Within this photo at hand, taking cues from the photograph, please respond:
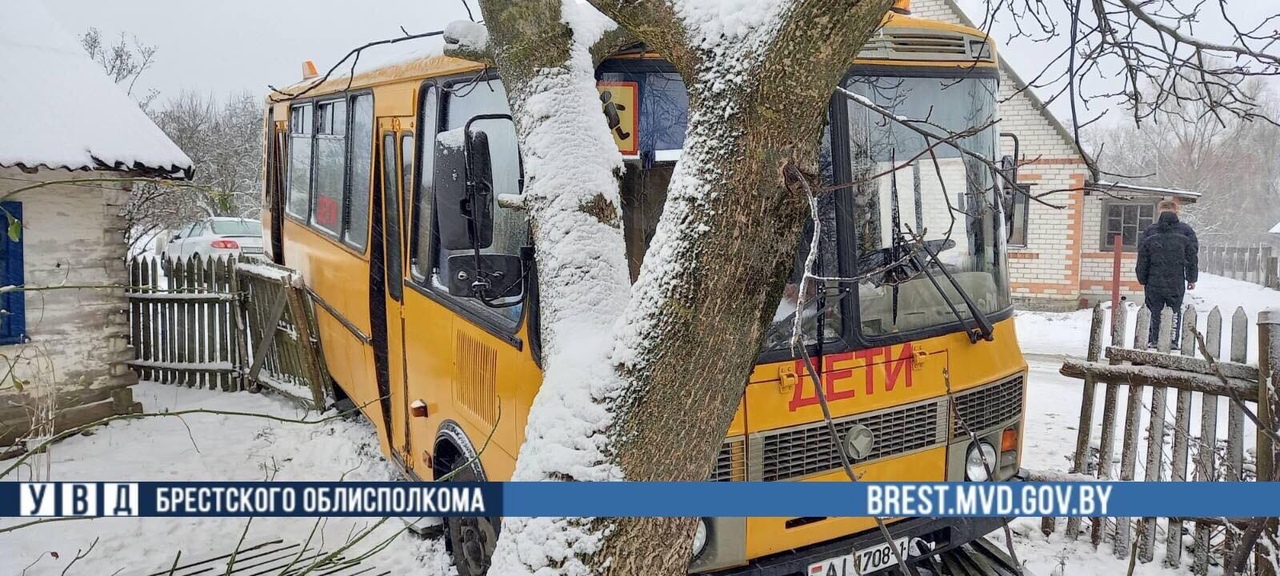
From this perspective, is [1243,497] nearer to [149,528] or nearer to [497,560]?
[497,560]

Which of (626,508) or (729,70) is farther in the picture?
(626,508)

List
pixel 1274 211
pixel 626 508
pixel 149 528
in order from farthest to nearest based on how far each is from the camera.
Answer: pixel 1274 211
pixel 149 528
pixel 626 508

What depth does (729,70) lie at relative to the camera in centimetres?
189

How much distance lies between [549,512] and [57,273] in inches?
265

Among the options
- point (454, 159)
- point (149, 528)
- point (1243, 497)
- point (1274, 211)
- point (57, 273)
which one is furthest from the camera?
point (1274, 211)

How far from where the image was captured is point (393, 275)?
4793 millimetres

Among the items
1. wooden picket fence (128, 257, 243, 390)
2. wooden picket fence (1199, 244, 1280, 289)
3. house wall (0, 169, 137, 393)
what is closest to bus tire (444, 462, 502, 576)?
house wall (0, 169, 137, 393)

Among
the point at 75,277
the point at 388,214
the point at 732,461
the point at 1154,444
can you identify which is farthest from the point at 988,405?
the point at 75,277

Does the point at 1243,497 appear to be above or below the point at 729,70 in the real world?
below

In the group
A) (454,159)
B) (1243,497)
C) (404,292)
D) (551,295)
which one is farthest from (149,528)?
(1243,497)

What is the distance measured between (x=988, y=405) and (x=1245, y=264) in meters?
28.3

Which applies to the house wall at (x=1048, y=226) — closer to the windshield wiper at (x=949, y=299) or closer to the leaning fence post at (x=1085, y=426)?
the leaning fence post at (x=1085, y=426)

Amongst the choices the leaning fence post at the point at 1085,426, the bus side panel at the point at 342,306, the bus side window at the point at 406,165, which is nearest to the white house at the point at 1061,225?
the leaning fence post at the point at 1085,426

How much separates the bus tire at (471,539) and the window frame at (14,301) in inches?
184
